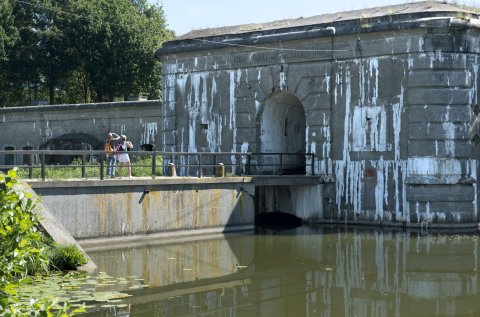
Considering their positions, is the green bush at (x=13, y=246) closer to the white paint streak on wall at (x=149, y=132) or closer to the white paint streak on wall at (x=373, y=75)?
the white paint streak on wall at (x=373, y=75)

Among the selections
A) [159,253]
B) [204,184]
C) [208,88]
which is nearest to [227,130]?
[208,88]

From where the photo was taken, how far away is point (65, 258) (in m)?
17.4

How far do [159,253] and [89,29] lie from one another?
1301 inches

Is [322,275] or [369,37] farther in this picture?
[369,37]

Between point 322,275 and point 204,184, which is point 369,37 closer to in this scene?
point 204,184

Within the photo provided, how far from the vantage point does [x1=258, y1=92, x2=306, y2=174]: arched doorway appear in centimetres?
3127

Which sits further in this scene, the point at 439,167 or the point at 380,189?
the point at 380,189

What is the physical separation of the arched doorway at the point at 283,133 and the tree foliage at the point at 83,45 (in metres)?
22.3

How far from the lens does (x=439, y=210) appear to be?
88.3 ft

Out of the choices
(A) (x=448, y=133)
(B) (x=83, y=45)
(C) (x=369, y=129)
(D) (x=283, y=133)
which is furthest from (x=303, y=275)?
(B) (x=83, y=45)

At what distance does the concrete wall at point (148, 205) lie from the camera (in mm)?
21828

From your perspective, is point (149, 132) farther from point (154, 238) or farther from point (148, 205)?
point (154, 238)

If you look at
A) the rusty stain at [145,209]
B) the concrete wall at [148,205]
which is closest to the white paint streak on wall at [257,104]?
the concrete wall at [148,205]

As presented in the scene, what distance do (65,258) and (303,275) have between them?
16.1 feet
